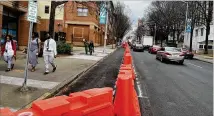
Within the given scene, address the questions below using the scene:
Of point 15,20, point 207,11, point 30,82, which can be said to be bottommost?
point 30,82

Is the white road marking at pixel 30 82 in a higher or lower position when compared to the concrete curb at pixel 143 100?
higher

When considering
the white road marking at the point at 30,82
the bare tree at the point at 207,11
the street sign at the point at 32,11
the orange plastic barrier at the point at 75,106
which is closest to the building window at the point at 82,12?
the bare tree at the point at 207,11

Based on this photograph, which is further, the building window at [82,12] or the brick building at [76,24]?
the building window at [82,12]

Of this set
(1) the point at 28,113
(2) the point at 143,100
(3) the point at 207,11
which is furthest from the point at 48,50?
(3) the point at 207,11

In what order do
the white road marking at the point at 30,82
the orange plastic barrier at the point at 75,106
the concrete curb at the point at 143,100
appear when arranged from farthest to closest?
the white road marking at the point at 30,82 → the concrete curb at the point at 143,100 → the orange plastic barrier at the point at 75,106

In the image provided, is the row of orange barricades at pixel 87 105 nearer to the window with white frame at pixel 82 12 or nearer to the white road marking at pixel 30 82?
the white road marking at pixel 30 82

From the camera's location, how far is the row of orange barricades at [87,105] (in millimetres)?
3166

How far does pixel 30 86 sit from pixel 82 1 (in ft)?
48.7

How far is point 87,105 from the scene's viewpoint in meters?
3.78

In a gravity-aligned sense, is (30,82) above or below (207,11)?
below

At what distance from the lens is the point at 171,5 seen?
6341cm

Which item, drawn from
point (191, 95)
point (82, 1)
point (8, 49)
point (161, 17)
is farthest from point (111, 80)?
point (161, 17)

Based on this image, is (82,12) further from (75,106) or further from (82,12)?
(75,106)

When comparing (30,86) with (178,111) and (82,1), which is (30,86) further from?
(82,1)
